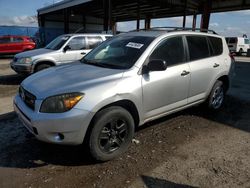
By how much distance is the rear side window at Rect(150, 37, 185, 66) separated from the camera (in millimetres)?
4195

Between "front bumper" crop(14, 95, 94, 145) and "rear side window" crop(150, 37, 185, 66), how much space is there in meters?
1.57

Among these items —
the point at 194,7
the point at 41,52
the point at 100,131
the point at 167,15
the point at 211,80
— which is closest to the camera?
the point at 100,131

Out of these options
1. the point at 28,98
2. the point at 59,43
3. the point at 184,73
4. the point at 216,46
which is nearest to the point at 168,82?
→ the point at 184,73

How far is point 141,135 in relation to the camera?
4508 millimetres

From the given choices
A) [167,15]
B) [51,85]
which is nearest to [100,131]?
[51,85]

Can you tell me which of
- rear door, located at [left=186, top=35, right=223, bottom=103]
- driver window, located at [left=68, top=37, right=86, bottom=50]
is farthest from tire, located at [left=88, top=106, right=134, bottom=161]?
driver window, located at [left=68, top=37, right=86, bottom=50]

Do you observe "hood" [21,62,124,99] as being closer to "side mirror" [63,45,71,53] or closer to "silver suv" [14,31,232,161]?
"silver suv" [14,31,232,161]

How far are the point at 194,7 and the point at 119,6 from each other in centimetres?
812

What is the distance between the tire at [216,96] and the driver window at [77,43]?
18.8ft

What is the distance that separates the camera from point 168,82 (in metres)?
4.18

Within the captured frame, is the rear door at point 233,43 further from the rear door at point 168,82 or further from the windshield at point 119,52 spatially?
the windshield at point 119,52

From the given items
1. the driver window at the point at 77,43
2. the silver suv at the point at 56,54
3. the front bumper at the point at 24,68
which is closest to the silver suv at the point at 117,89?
the silver suv at the point at 56,54

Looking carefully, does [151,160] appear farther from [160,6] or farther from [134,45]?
[160,6]

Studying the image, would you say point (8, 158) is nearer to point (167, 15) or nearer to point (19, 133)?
point (19, 133)
